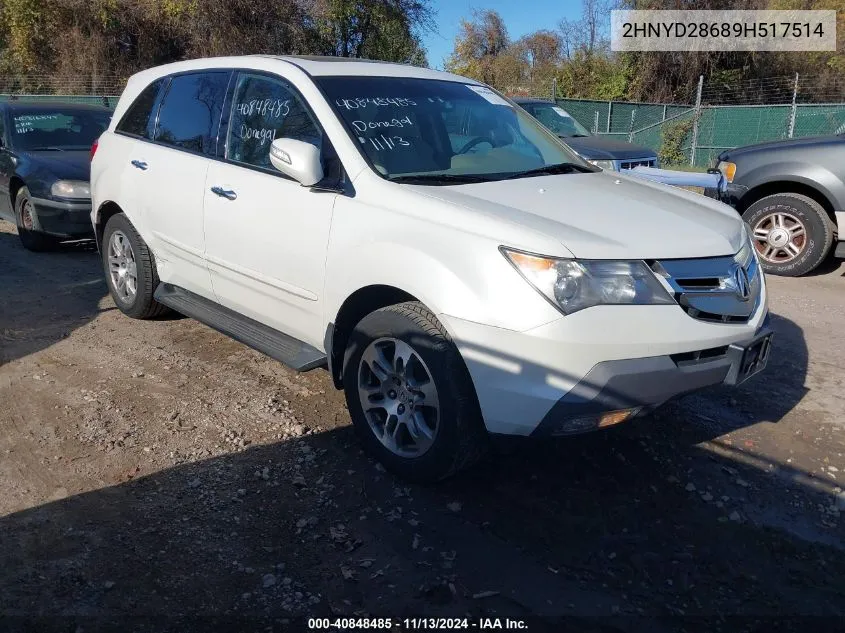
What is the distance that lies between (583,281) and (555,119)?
30.4ft

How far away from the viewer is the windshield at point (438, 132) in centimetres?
366

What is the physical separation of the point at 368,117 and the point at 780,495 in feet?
8.93

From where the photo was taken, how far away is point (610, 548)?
2.96 meters

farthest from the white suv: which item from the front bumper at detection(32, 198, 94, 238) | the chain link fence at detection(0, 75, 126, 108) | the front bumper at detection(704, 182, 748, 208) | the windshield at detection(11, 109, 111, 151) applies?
the chain link fence at detection(0, 75, 126, 108)

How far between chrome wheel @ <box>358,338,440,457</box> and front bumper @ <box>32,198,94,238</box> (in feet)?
17.5

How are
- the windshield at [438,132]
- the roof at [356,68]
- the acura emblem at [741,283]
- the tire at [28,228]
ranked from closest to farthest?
1. the acura emblem at [741,283]
2. the windshield at [438,132]
3. the roof at [356,68]
4. the tire at [28,228]

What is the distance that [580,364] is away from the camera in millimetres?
2805

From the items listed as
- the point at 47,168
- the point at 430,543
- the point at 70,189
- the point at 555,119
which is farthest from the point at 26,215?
the point at 555,119

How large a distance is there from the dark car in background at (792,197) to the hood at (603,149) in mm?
2534

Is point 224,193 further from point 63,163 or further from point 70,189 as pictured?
point 63,163

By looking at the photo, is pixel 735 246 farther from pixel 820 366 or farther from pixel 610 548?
pixel 820 366

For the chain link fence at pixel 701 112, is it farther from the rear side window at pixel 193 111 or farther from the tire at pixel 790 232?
the rear side window at pixel 193 111

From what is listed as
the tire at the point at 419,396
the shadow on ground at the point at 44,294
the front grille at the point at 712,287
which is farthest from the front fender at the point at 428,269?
the shadow on ground at the point at 44,294

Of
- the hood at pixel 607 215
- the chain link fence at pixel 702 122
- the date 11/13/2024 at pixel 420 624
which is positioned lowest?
the date 11/13/2024 at pixel 420 624
